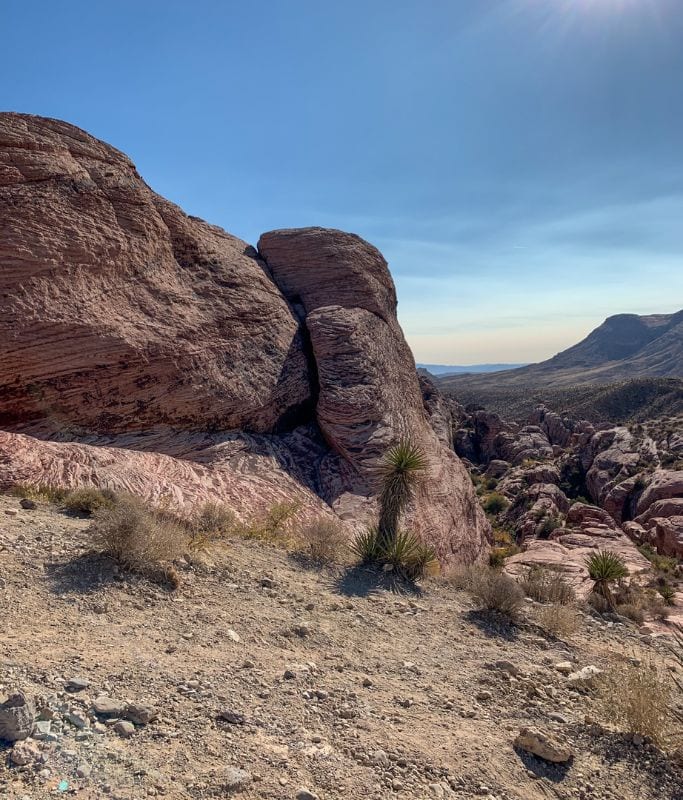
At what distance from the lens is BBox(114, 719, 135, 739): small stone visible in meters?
3.46

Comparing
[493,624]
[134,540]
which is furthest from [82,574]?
[493,624]

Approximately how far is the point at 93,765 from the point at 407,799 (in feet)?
6.59

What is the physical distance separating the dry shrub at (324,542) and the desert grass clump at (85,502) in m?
3.42

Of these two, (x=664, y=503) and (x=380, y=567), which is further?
(x=664, y=503)

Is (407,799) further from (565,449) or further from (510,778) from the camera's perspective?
(565,449)

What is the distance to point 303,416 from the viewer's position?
1509 centimetres

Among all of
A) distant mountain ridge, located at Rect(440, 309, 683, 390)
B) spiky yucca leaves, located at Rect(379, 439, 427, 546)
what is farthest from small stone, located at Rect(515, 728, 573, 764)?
distant mountain ridge, located at Rect(440, 309, 683, 390)

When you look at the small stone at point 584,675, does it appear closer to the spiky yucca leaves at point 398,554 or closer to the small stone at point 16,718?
the spiky yucca leaves at point 398,554

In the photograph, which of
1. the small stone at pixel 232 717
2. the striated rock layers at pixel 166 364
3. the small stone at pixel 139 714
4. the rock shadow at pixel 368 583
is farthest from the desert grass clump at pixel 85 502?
the small stone at pixel 232 717

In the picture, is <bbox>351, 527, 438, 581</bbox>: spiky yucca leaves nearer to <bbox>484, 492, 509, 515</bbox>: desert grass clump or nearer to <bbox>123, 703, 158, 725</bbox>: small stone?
<bbox>123, 703, 158, 725</bbox>: small stone

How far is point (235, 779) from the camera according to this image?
325cm

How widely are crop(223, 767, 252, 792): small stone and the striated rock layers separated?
6.85 metres

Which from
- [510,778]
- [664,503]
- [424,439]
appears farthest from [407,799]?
[664,503]

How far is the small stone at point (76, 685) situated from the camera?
12.6 ft
